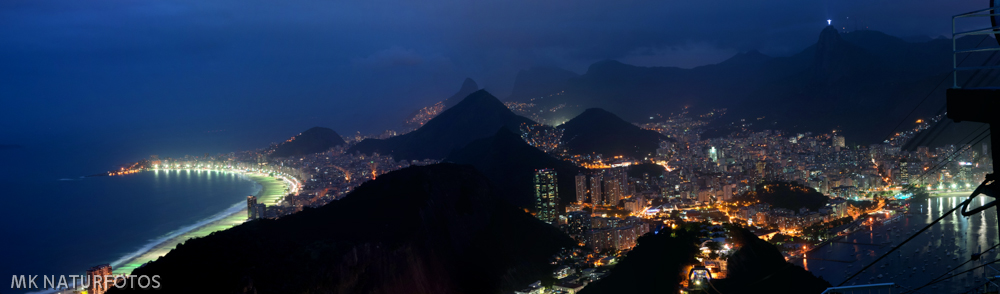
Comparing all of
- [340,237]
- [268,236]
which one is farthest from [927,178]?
[268,236]

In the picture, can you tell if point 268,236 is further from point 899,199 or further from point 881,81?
point 881,81

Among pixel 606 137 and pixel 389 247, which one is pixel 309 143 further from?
pixel 389 247

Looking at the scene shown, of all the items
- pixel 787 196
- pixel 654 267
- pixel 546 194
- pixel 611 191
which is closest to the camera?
pixel 654 267

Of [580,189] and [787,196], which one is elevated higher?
[580,189]

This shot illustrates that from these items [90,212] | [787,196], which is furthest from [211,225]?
[787,196]

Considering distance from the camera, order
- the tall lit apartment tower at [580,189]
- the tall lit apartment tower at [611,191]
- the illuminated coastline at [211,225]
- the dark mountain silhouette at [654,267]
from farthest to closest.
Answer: the tall lit apartment tower at [580,189]
the tall lit apartment tower at [611,191]
the illuminated coastline at [211,225]
the dark mountain silhouette at [654,267]

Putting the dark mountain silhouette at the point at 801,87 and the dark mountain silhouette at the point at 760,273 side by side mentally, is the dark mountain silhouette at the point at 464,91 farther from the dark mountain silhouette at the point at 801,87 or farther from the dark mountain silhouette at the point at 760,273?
the dark mountain silhouette at the point at 760,273

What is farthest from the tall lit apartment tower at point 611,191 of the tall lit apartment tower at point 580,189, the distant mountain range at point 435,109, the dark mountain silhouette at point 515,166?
A: the distant mountain range at point 435,109
